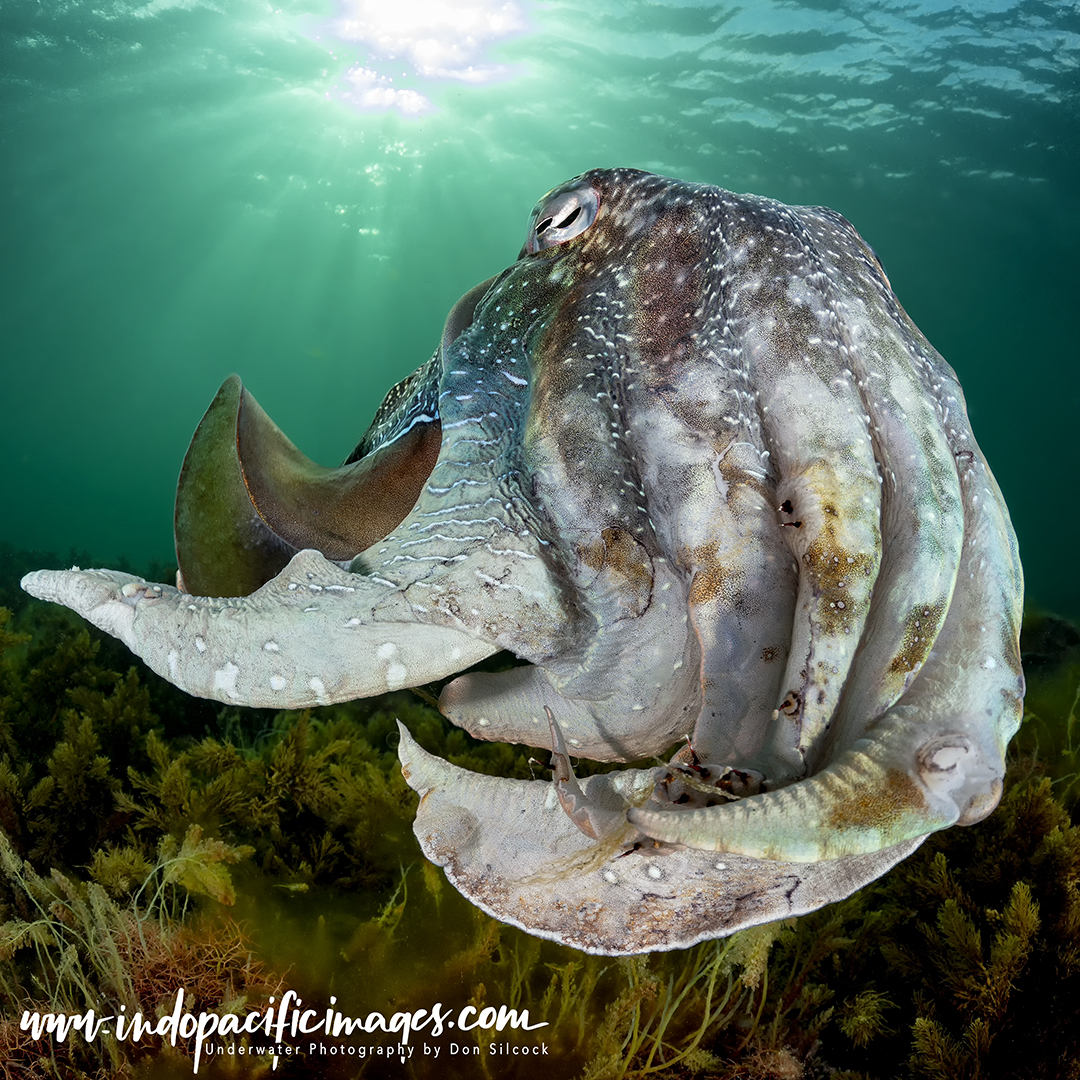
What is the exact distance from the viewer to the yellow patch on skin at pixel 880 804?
854mm

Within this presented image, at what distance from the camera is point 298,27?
110 feet

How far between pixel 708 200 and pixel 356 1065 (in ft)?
8.74

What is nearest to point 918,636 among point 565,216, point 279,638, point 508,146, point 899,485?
point 899,485

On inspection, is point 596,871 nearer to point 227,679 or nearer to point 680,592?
point 680,592

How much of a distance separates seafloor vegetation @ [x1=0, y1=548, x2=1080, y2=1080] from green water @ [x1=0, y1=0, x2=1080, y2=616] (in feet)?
110

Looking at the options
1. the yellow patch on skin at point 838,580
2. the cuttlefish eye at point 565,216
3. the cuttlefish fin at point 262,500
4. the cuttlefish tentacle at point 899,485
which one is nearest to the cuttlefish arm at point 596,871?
the cuttlefish tentacle at point 899,485

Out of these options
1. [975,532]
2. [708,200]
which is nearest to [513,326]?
[708,200]

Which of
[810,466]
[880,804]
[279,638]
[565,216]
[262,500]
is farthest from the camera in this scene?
[262,500]

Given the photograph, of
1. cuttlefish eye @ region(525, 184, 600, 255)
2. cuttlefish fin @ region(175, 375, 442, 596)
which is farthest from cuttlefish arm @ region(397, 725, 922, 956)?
cuttlefish eye @ region(525, 184, 600, 255)

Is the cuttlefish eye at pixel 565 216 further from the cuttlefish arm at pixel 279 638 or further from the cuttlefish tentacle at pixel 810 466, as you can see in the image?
the cuttlefish arm at pixel 279 638

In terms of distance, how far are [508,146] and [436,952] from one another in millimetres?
51310

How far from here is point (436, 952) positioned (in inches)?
92.3

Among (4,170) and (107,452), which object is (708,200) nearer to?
(4,170)

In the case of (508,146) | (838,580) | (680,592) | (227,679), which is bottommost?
(227,679)
